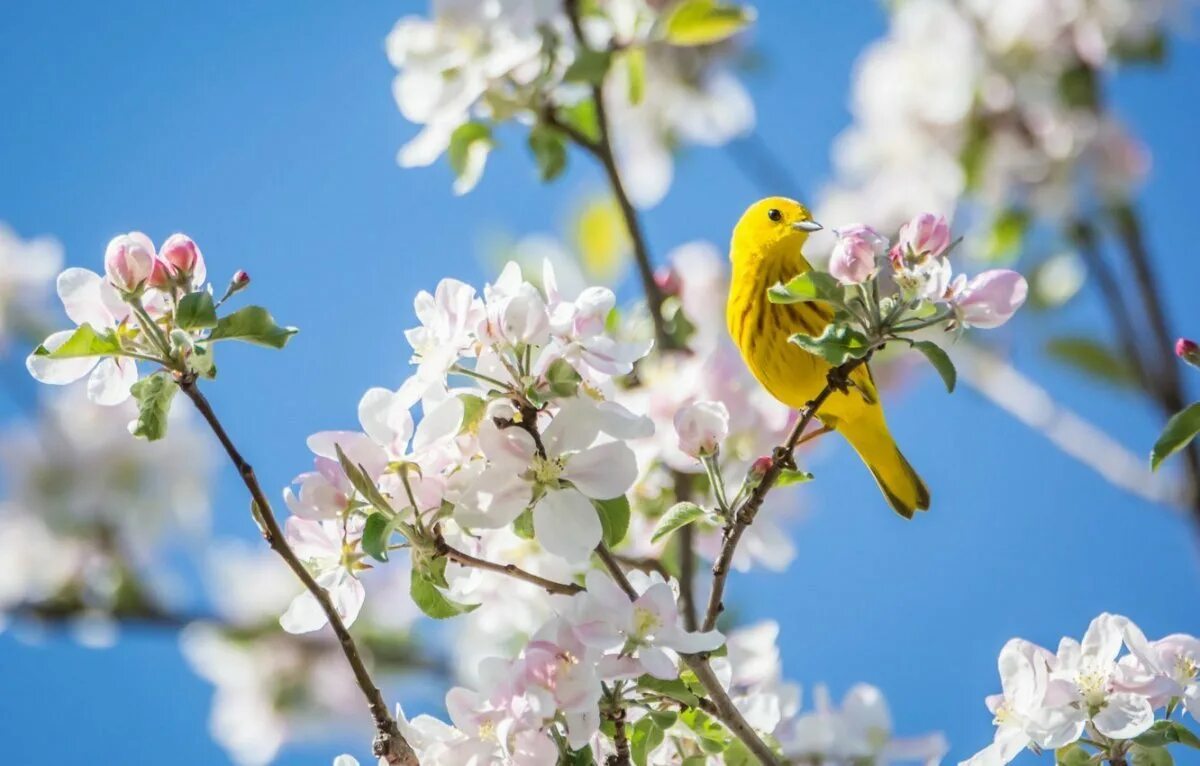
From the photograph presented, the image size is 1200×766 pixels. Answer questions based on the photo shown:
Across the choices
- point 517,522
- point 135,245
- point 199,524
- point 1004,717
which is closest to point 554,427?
point 517,522

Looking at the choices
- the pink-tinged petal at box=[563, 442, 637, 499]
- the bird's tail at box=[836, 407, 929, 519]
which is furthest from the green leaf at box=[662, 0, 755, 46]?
the pink-tinged petal at box=[563, 442, 637, 499]

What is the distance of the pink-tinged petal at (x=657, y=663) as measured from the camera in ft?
3.95

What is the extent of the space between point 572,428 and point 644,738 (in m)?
0.34

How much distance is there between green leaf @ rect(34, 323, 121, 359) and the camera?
1250mm

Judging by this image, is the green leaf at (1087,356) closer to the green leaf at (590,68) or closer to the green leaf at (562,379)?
the green leaf at (590,68)

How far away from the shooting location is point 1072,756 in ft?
4.35

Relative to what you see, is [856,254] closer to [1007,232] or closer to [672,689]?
[672,689]

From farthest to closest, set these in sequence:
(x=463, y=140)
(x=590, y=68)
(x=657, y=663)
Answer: (x=463, y=140) < (x=590, y=68) < (x=657, y=663)

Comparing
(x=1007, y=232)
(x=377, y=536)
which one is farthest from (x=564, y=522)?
(x=1007, y=232)

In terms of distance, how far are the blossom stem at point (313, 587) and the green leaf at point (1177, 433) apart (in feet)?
2.52

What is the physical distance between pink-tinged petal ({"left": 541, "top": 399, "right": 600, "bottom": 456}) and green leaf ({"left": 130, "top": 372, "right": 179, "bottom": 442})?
0.37 meters

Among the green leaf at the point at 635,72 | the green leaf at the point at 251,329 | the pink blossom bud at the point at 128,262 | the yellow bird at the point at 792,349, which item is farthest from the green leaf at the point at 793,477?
the green leaf at the point at 635,72

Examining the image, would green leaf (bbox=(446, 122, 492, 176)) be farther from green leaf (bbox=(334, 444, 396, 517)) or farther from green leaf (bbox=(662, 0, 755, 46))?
green leaf (bbox=(334, 444, 396, 517))

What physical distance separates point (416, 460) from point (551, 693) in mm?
268
